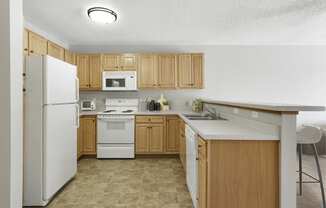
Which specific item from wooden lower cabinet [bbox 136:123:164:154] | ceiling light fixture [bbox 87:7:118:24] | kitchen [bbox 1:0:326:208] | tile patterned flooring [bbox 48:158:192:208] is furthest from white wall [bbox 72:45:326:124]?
tile patterned flooring [bbox 48:158:192:208]

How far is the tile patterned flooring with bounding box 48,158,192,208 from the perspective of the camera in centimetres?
241

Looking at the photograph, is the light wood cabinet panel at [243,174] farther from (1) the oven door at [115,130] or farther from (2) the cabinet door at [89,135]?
(2) the cabinet door at [89,135]

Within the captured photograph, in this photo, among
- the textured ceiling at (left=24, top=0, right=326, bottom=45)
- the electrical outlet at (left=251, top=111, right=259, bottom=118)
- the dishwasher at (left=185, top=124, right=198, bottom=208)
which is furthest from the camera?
the textured ceiling at (left=24, top=0, right=326, bottom=45)

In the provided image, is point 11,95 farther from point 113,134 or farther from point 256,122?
point 113,134

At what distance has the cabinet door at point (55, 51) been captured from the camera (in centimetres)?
372

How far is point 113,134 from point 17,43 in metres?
3.03

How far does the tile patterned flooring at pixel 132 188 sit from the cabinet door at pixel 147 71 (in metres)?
1.71

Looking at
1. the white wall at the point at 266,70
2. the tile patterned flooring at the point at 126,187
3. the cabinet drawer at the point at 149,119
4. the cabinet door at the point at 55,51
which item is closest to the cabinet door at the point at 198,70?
the white wall at the point at 266,70

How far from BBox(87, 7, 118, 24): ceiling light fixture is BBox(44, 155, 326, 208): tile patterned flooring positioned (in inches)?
92.5

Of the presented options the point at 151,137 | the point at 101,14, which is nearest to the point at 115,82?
the point at 151,137

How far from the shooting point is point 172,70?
4.52 meters

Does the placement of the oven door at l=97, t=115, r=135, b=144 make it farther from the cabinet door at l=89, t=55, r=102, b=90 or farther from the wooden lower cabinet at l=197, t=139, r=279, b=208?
the wooden lower cabinet at l=197, t=139, r=279, b=208

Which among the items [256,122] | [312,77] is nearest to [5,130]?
[256,122]

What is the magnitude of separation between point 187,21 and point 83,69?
2483mm
